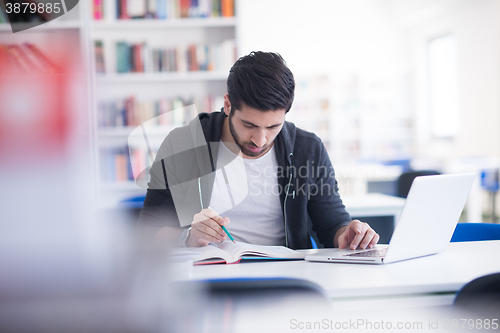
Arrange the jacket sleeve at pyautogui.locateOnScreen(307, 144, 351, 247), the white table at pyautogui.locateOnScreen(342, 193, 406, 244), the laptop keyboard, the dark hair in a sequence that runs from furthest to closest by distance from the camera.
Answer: the white table at pyautogui.locateOnScreen(342, 193, 406, 244) → the jacket sleeve at pyautogui.locateOnScreen(307, 144, 351, 247) → the dark hair → the laptop keyboard

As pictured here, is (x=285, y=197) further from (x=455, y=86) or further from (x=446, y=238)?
(x=455, y=86)

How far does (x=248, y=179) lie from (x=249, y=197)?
2.7 inches

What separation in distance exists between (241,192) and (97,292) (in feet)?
4.20

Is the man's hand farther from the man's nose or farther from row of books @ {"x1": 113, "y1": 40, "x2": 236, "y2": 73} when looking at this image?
row of books @ {"x1": 113, "y1": 40, "x2": 236, "y2": 73}

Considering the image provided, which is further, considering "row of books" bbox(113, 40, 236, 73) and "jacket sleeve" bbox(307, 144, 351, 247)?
"row of books" bbox(113, 40, 236, 73)

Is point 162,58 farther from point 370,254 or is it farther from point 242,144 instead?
point 370,254

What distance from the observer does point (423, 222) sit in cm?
106

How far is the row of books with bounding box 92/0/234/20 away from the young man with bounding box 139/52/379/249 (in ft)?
6.79

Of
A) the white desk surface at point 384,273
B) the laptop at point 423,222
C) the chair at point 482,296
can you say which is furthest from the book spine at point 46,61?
the laptop at point 423,222

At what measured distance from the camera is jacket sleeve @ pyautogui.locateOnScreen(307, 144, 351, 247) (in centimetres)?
154

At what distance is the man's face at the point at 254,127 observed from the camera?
4.55ft

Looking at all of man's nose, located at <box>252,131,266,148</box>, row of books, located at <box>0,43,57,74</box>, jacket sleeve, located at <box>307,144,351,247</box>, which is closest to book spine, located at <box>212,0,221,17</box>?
jacket sleeve, located at <box>307,144,351,247</box>

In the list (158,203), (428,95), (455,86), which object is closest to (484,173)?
(455,86)

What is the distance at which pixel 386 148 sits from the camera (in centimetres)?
735
